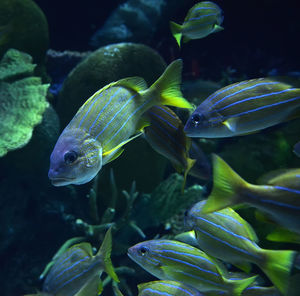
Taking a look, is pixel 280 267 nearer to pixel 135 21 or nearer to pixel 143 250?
Answer: pixel 143 250

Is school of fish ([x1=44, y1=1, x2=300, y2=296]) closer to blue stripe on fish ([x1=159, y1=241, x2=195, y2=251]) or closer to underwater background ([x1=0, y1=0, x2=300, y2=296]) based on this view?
blue stripe on fish ([x1=159, y1=241, x2=195, y2=251])

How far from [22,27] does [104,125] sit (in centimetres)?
385

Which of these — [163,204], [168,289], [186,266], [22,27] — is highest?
[22,27]

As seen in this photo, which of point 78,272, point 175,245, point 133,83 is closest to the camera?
point 133,83

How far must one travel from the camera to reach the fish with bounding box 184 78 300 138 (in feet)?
4.78

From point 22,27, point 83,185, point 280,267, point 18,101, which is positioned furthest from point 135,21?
point 280,267

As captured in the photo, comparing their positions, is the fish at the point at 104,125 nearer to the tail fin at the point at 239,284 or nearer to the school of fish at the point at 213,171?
the school of fish at the point at 213,171

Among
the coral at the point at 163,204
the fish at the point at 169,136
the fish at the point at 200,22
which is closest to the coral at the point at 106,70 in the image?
the fish at the point at 200,22

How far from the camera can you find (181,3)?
25.2ft

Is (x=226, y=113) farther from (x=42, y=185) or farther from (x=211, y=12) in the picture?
(x=42, y=185)

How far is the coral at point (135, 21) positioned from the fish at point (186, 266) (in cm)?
634

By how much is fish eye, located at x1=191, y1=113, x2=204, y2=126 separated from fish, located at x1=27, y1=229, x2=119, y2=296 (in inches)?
43.1

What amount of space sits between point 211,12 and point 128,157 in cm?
209

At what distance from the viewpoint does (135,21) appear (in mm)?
7422
